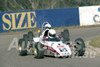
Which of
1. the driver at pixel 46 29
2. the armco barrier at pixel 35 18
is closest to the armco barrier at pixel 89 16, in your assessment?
the armco barrier at pixel 35 18

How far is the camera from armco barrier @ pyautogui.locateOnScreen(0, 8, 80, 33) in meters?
28.2

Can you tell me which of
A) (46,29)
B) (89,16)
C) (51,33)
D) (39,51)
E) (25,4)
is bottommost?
(39,51)

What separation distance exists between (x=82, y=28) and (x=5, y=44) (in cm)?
1080

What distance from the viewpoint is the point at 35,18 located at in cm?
2923

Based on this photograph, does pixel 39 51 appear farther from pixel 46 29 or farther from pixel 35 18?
pixel 35 18

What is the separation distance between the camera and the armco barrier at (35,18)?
28.2 meters

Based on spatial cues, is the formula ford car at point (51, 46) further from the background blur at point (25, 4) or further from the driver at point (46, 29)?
the background blur at point (25, 4)

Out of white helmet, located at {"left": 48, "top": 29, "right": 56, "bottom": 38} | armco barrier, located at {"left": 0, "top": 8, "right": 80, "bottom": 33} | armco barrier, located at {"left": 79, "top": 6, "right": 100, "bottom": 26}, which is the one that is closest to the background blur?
armco barrier, located at {"left": 79, "top": 6, "right": 100, "bottom": 26}

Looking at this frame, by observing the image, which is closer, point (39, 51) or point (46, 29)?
point (39, 51)

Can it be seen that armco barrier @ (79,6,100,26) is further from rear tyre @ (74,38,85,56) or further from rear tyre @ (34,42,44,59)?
rear tyre @ (34,42,44,59)

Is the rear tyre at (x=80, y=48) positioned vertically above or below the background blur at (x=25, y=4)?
below

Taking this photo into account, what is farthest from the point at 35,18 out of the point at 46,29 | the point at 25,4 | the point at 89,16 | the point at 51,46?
the point at 25,4

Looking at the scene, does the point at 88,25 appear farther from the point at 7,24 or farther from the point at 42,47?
the point at 42,47

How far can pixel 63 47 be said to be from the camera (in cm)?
1352
